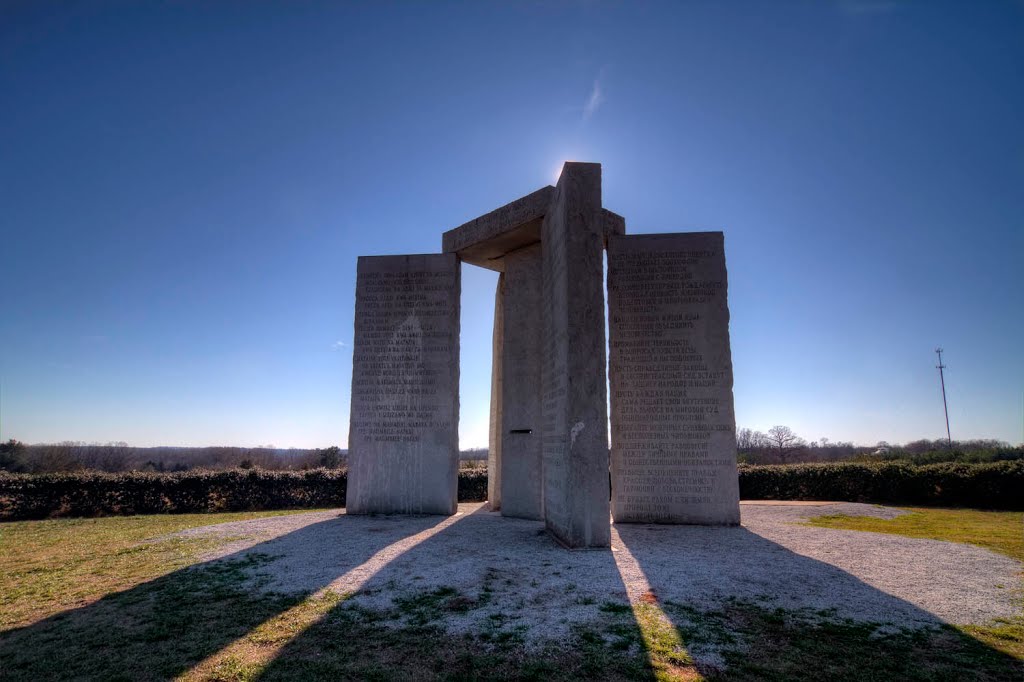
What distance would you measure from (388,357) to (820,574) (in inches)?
358

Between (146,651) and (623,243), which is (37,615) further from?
(623,243)

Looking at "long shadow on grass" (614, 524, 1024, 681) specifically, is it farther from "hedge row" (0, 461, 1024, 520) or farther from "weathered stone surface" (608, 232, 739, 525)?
"hedge row" (0, 461, 1024, 520)

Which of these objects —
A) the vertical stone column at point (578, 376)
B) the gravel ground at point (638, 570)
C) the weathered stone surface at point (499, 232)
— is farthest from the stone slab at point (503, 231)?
the gravel ground at point (638, 570)

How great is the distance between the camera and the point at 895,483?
15625 millimetres

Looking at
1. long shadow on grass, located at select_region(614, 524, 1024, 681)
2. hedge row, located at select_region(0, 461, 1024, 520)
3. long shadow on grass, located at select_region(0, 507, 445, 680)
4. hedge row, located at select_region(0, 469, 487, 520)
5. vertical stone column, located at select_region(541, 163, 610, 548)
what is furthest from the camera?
hedge row, located at select_region(0, 469, 487, 520)

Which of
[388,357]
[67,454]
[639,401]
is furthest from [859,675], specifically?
[67,454]

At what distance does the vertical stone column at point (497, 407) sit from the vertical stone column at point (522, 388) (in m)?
0.52

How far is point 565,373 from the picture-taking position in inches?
325

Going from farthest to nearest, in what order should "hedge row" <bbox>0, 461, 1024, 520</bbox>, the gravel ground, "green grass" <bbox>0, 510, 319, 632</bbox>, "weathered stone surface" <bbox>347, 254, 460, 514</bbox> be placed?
1. "hedge row" <bbox>0, 461, 1024, 520</bbox>
2. "weathered stone surface" <bbox>347, 254, 460, 514</bbox>
3. "green grass" <bbox>0, 510, 319, 632</bbox>
4. the gravel ground

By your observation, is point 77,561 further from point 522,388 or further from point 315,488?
point 315,488

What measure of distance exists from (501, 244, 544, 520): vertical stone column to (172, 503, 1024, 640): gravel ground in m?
1.30

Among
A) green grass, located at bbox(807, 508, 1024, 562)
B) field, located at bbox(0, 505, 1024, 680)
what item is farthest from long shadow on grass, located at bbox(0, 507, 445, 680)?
green grass, located at bbox(807, 508, 1024, 562)

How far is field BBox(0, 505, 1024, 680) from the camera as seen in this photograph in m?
3.97

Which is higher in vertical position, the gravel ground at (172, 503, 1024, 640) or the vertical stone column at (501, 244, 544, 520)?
the vertical stone column at (501, 244, 544, 520)
